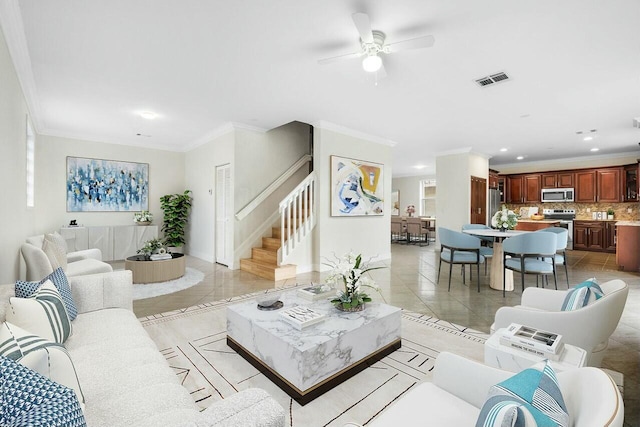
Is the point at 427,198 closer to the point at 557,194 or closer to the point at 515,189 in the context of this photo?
the point at 515,189

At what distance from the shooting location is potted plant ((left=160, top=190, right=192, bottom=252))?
7.12m

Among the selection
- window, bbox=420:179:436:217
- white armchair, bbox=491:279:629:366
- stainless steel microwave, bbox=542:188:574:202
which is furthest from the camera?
window, bbox=420:179:436:217

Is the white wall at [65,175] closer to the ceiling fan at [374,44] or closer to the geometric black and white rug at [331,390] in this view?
the geometric black and white rug at [331,390]

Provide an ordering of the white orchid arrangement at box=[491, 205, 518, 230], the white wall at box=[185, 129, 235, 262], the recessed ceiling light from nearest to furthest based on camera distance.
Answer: the white orchid arrangement at box=[491, 205, 518, 230]
the recessed ceiling light
the white wall at box=[185, 129, 235, 262]

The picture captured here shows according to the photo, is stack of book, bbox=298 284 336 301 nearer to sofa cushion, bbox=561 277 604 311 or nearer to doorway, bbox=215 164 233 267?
sofa cushion, bbox=561 277 604 311

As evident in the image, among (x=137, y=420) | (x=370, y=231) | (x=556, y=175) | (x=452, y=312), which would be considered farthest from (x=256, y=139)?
(x=556, y=175)

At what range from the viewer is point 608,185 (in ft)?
27.2

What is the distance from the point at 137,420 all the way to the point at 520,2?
Result: 3520 millimetres

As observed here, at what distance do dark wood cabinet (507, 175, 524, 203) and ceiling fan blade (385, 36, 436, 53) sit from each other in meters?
9.11

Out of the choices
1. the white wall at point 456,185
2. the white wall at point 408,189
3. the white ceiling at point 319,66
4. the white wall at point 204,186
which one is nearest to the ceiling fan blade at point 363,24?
the white ceiling at point 319,66

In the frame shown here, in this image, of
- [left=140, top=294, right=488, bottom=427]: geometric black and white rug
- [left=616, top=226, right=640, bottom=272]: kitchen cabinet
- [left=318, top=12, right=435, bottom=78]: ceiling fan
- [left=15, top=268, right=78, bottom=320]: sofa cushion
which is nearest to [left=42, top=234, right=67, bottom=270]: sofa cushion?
[left=140, top=294, right=488, bottom=427]: geometric black and white rug

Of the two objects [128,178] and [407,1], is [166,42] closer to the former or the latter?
[407,1]

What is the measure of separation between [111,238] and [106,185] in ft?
4.12

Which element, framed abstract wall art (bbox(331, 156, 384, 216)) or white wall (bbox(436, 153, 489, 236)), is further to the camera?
white wall (bbox(436, 153, 489, 236))
